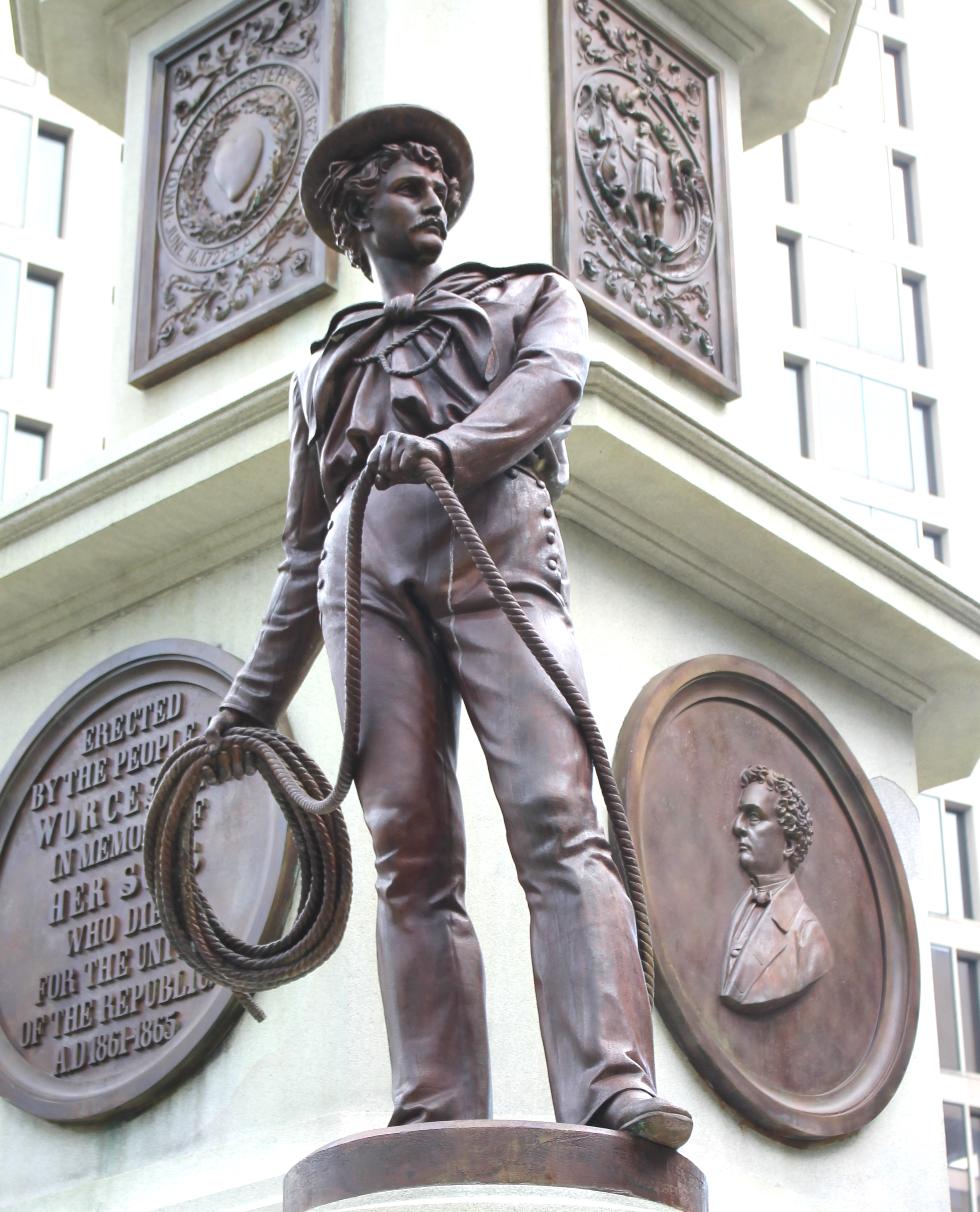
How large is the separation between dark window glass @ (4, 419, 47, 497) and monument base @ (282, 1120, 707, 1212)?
24.7 m

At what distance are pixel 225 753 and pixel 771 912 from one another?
139 inches

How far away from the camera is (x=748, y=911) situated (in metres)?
9.02

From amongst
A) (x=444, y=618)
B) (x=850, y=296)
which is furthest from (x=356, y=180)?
(x=850, y=296)

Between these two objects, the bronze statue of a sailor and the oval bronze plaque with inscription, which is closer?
the bronze statue of a sailor

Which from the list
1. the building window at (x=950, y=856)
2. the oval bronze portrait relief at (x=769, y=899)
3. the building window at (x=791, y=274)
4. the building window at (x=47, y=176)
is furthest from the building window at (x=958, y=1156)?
the oval bronze portrait relief at (x=769, y=899)

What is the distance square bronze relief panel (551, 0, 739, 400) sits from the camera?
9.78m

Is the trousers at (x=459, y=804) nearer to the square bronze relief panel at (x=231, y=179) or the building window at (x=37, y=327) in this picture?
the square bronze relief panel at (x=231, y=179)

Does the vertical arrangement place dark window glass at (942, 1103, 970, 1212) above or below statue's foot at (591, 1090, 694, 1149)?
above

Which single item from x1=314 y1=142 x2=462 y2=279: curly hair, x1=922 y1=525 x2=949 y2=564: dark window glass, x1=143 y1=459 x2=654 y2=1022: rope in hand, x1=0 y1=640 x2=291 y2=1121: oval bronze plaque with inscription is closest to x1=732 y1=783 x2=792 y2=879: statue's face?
x1=0 y1=640 x2=291 y2=1121: oval bronze plaque with inscription

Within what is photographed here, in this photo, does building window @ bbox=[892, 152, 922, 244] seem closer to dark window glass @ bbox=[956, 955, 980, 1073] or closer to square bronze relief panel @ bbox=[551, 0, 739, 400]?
dark window glass @ bbox=[956, 955, 980, 1073]

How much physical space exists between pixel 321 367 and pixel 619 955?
1.98m

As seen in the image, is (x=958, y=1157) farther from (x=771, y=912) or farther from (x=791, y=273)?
(x=771, y=912)

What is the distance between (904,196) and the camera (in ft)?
122

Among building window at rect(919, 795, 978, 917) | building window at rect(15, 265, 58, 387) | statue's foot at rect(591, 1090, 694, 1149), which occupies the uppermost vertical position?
building window at rect(15, 265, 58, 387)
